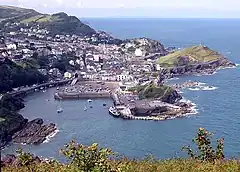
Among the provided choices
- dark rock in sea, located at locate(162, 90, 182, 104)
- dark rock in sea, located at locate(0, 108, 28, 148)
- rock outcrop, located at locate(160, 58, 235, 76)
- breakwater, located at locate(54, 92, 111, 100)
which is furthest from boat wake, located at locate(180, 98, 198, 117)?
rock outcrop, located at locate(160, 58, 235, 76)

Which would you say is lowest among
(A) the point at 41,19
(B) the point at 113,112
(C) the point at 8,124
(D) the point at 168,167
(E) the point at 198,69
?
(A) the point at 41,19

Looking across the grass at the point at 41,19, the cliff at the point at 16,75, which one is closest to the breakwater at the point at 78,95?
the cliff at the point at 16,75

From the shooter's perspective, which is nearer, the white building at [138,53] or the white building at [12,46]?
the white building at [12,46]

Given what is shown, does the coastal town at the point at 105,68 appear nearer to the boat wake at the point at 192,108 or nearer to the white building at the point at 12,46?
the white building at the point at 12,46

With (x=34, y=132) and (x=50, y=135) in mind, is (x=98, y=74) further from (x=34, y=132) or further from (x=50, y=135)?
(x=50, y=135)

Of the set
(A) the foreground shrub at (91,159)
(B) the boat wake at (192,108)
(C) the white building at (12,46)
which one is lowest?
(C) the white building at (12,46)

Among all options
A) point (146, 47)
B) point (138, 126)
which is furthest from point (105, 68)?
point (138, 126)

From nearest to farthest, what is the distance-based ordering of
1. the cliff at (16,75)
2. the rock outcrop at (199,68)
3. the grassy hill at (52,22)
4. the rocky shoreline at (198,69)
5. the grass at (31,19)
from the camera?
the cliff at (16,75)
the rocky shoreline at (198,69)
the rock outcrop at (199,68)
the grassy hill at (52,22)
the grass at (31,19)

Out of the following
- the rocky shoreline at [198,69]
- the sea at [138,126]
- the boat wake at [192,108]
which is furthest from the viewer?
the rocky shoreline at [198,69]
